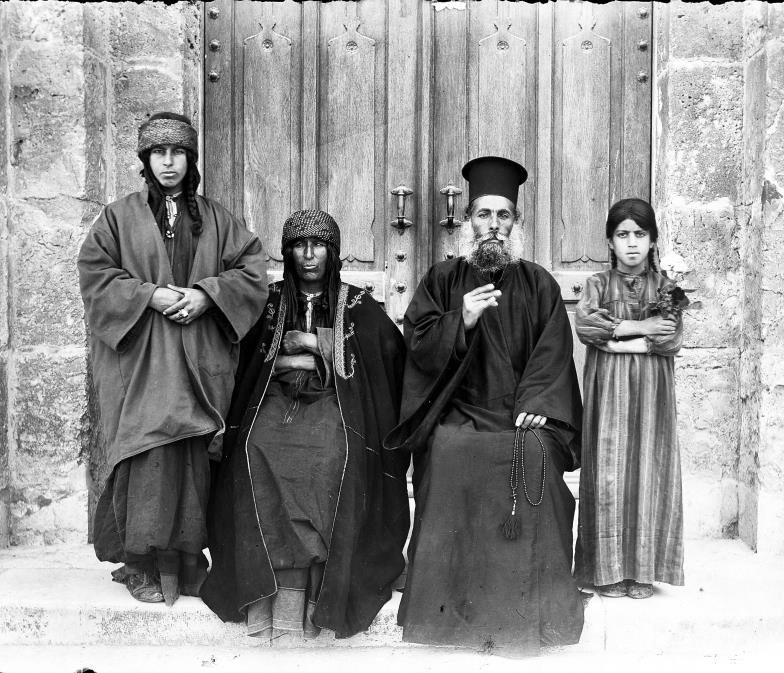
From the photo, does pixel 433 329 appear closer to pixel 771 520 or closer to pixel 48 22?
pixel 771 520

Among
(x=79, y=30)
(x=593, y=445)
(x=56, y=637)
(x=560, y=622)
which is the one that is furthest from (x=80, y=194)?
(x=560, y=622)

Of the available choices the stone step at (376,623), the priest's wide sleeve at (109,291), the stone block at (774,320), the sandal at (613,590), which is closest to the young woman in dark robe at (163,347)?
the priest's wide sleeve at (109,291)

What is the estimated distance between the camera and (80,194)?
4133 millimetres

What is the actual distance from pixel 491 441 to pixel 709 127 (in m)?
2.09

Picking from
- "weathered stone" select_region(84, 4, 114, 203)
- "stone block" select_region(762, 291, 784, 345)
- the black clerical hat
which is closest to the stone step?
"stone block" select_region(762, 291, 784, 345)

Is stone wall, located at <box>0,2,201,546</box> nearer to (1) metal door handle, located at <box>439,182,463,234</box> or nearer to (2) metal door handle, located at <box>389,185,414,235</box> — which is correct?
(2) metal door handle, located at <box>389,185,414,235</box>

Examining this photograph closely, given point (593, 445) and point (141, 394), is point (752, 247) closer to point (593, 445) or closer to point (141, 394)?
point (593, 445)

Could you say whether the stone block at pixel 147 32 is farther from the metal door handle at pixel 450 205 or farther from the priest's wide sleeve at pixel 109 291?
the metal door handle at pixel 450 205

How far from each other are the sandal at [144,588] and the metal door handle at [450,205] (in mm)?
2354

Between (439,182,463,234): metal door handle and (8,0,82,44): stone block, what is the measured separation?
6.51ft

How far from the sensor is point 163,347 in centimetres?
344

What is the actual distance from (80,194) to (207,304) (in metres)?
1.16

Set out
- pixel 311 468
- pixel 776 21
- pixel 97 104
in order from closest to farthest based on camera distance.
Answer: pixel 311 468 < pixel 776 21 < pixel 97 104

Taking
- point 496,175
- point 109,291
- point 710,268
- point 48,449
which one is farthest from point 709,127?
point 48,449
